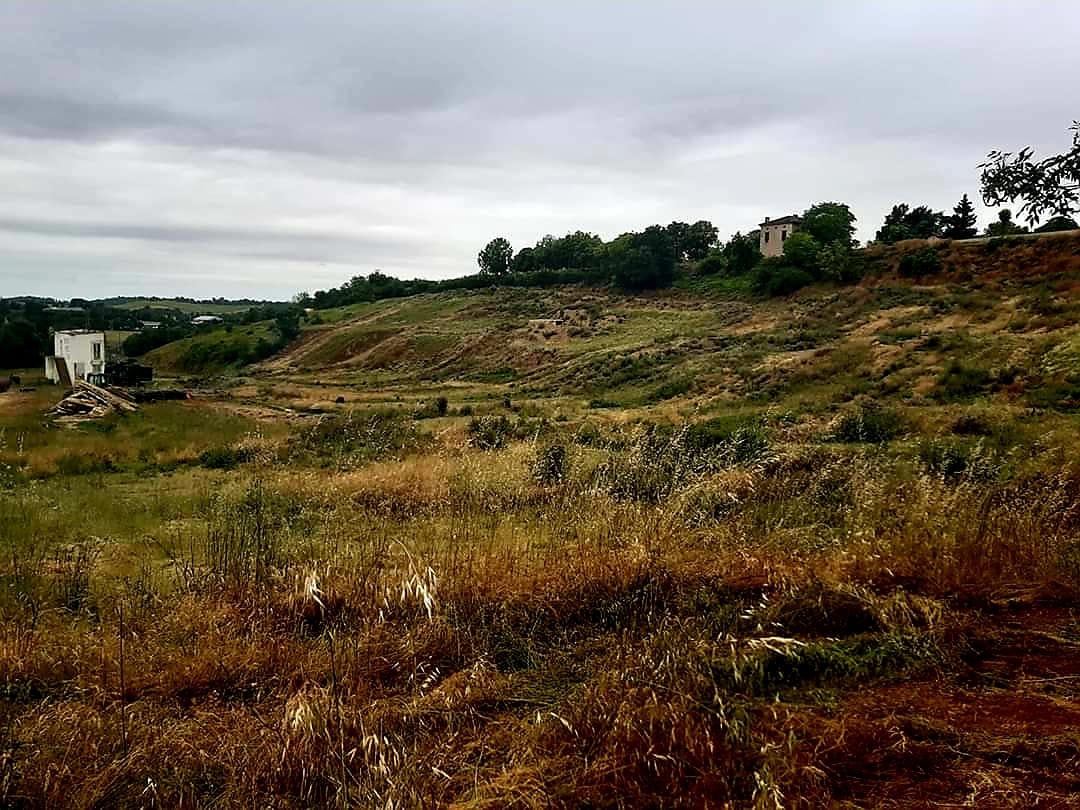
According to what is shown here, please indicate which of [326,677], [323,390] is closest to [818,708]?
[326,677]

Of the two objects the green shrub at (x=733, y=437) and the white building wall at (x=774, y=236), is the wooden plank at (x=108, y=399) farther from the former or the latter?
the white building wall at (x=774, y=236)

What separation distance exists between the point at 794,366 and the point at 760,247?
4430 cm

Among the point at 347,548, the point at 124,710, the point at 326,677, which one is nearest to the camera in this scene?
the point at 124,710

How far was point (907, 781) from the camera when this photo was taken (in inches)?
103

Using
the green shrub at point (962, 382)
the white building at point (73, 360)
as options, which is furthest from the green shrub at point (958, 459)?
the white building at point (73, 360)

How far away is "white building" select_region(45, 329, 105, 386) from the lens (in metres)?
47.3

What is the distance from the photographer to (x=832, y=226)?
58.8 metres

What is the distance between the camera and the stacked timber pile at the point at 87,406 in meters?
27.5

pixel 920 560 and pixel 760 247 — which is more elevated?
pixel 760 247

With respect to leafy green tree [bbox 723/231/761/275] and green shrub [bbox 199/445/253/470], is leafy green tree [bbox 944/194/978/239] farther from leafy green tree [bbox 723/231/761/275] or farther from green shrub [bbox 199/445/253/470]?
green shrub [bbox 199/445/253/470]

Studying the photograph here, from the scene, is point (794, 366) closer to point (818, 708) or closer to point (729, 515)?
point (729, 515)

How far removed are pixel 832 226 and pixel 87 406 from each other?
52.0 metres

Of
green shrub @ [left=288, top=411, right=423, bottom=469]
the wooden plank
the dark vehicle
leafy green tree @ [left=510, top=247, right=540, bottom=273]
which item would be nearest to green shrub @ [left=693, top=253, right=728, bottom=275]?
leafy green tree @ [left=510, top=247, right=540, bottom=273]

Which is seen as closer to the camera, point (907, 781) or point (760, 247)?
point (907, 781)
